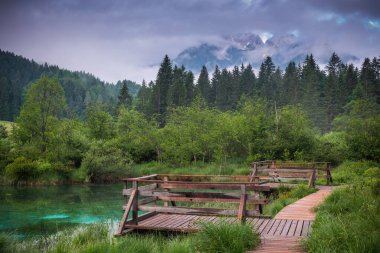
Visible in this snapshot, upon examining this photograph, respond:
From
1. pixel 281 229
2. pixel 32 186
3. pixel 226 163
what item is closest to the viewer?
pixel 281 229

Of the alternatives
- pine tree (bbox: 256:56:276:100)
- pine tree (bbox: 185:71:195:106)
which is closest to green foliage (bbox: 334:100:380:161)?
pine tree (bbox: 185:71:195:106)

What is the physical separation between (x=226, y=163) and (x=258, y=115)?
241 inches

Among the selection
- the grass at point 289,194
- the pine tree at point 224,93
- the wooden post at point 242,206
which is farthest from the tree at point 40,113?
the pine tree at point 224,93

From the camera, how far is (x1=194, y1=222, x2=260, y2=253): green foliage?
6297 mm

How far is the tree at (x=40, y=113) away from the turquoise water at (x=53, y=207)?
10577 millimetres

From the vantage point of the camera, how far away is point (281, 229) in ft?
28.1

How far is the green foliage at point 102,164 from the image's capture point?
3288cm

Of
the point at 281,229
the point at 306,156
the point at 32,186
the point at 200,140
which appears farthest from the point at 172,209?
the point at 200,140

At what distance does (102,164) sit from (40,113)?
34.8 feet

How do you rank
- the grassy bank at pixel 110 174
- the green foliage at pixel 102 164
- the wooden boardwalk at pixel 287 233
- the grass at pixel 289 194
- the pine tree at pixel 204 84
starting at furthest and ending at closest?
the pine tree at pixel 204 84 < the green foliage at pixel 102 164 < the grassy bank at pixel 110 174 < the grass at pixel 289 194 < the wooden boardwalk at pixel 287 233

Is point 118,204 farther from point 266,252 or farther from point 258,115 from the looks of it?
point 258,115

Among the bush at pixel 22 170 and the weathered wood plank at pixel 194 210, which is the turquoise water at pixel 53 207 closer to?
the bush at pixel 22 170

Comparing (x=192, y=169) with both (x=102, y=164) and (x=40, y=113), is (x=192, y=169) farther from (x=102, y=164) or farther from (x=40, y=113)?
(x=40, y=113)

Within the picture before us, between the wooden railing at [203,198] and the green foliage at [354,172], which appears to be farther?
the green foliage at [354,172]
